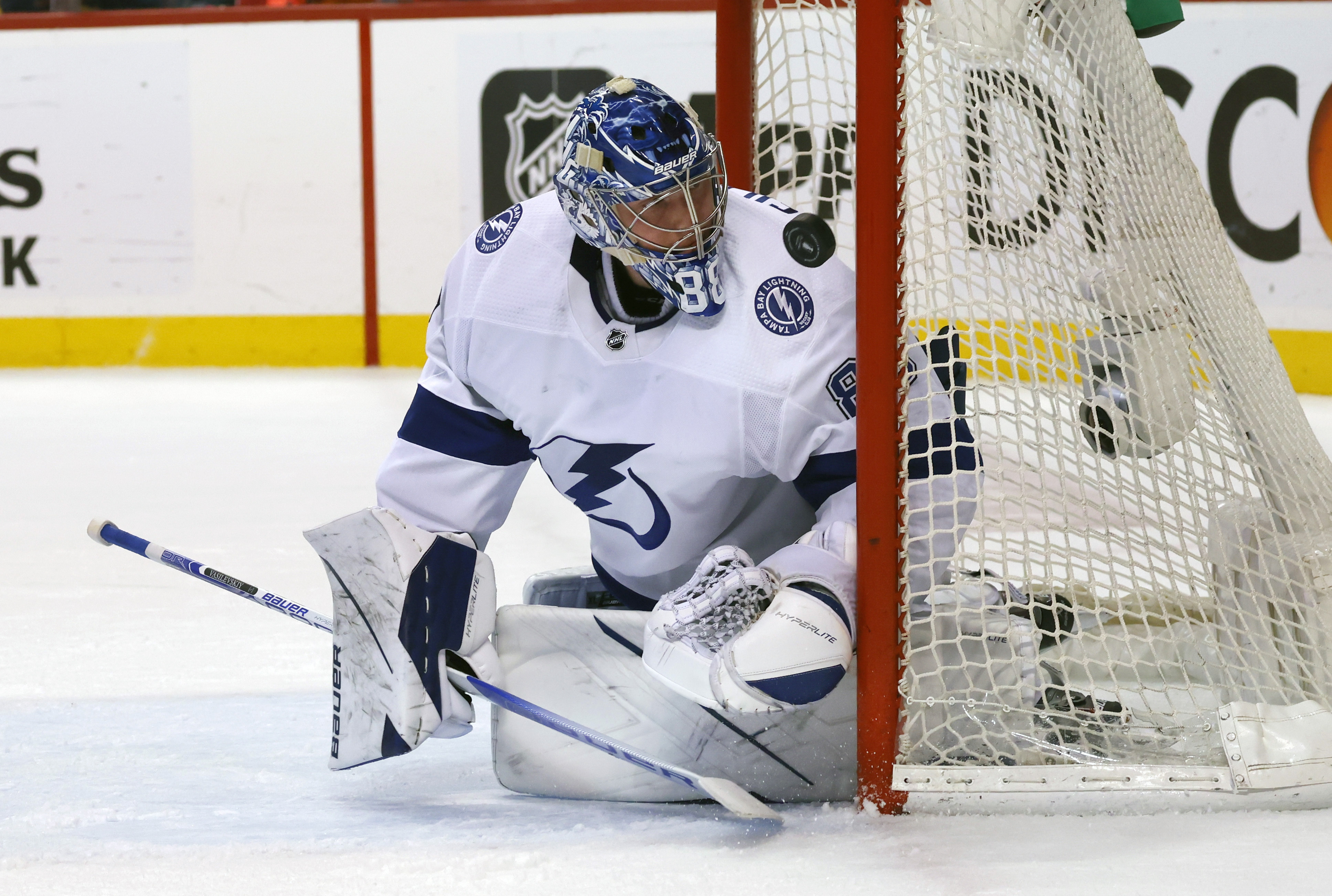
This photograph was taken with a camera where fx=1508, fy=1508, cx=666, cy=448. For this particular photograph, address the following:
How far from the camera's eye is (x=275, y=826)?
1.63 meters

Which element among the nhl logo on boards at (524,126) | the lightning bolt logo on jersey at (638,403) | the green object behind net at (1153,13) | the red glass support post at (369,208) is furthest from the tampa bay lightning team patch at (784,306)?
the red glass support post at (369,208)

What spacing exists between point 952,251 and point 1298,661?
0.59m

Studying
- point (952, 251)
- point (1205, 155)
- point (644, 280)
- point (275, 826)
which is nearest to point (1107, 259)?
point (952, 251)

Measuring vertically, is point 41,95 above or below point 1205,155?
above

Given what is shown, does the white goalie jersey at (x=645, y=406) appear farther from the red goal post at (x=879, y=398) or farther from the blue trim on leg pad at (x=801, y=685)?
the blue trim on leg pad at (x=801, y=685)

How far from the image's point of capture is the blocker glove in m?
1.71

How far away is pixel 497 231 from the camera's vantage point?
180 centimetres

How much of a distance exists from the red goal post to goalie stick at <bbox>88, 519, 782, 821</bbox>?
141 mm

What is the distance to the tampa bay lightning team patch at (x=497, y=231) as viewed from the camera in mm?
1784

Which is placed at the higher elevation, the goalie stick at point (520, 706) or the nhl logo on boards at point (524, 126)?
the nhl logo on boards at point (524, 126)

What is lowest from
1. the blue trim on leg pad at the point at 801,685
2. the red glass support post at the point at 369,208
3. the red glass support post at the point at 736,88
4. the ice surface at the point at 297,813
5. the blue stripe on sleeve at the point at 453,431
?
the ice surface at the point at 297,813

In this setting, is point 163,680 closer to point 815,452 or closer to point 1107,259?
point 815,452

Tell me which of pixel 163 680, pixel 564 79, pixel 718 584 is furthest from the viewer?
pixel 564 79

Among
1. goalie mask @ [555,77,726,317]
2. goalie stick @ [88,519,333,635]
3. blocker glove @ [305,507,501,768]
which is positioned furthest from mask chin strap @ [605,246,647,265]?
goalie stick @ [88,519,333,635]
